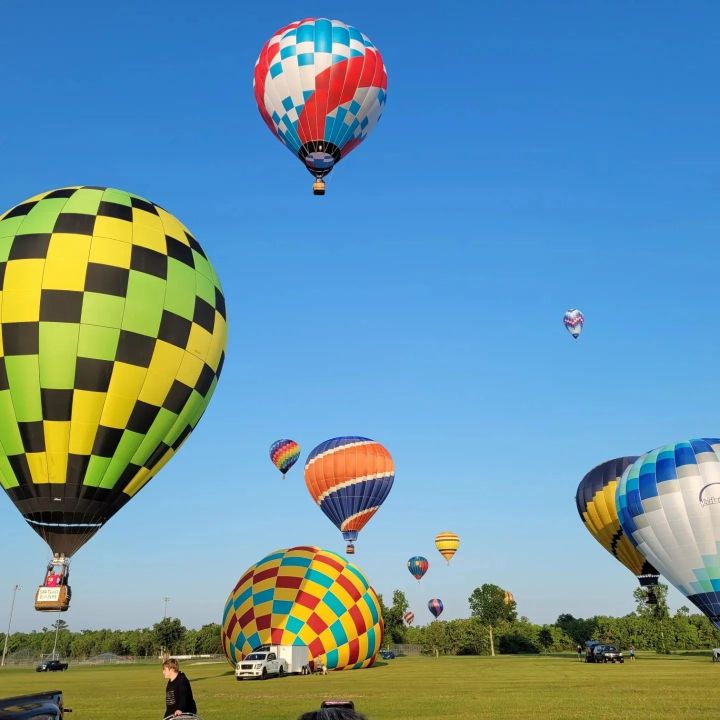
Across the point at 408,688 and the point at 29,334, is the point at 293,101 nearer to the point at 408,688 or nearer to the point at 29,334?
the point at 29,334

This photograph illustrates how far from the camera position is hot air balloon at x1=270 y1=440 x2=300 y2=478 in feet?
203

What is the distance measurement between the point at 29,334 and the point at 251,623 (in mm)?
13650

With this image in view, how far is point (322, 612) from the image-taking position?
2383 cm

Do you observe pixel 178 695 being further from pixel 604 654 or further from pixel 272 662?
pixel 604 654

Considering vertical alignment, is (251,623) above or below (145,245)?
below

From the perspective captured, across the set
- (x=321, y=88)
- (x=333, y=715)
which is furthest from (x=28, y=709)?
(x=321, y=88)

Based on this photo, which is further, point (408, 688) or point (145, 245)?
point (408, 688)

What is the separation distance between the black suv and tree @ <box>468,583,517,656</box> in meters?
53.4

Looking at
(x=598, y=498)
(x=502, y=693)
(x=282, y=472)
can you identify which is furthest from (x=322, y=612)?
(x=282, y=472)

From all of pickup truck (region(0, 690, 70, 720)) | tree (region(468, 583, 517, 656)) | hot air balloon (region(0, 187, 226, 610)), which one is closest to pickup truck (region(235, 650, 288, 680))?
hot air balloon (region(0, 187, 226, 610))

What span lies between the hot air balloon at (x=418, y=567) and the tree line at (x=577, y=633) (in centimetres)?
1036

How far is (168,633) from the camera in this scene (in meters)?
91.6

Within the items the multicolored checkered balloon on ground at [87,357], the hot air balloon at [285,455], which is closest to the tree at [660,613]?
the hot air balloon at [285,455]

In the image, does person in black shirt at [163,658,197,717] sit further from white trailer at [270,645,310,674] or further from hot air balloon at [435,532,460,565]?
hot air balloon at [435,532,460,565]
